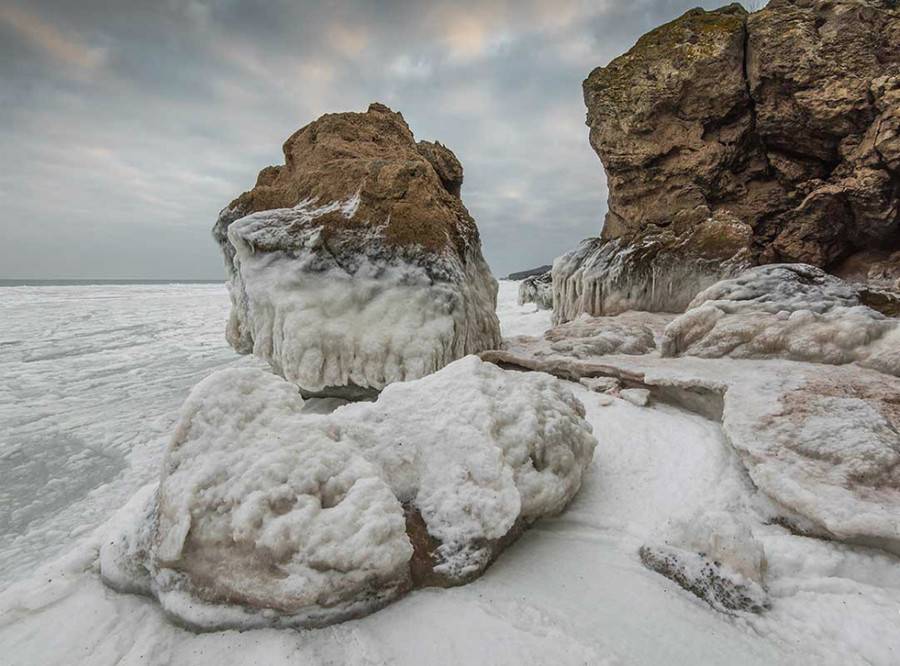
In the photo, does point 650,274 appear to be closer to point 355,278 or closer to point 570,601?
point 355,278

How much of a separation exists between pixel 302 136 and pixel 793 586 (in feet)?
22.7

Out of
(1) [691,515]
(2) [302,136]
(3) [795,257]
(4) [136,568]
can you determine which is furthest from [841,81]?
(4) [136,568]

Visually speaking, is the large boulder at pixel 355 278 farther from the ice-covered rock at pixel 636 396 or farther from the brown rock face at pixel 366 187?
the ice-covered rock at pixel 636 396

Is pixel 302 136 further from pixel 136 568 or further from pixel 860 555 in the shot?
pixel 860 555

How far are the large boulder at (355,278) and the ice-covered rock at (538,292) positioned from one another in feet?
33.9

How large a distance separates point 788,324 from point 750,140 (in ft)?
24.0

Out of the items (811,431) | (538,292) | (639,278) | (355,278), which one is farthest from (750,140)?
(355,278)

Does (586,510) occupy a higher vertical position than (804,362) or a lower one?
lower

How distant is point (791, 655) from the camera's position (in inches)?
56.7

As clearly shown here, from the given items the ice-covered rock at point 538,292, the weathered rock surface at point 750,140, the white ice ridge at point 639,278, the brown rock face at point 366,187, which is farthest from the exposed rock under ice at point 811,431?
the ice-covered rock at point 538,292

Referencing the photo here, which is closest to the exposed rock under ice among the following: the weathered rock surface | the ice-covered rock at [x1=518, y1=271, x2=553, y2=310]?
the weathered rock surface

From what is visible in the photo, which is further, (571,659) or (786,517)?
(786,517)

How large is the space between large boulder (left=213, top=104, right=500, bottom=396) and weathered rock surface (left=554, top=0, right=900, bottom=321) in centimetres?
447

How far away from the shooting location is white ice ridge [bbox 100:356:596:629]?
158 centimetres
